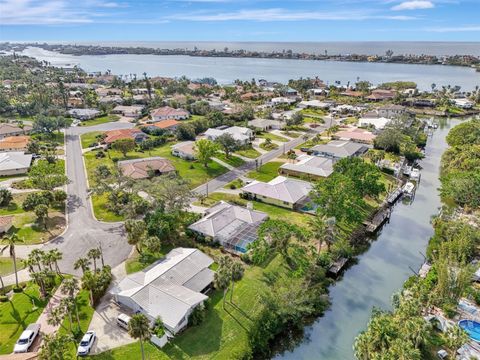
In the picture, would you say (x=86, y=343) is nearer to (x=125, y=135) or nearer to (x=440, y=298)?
(x=440, y=298)

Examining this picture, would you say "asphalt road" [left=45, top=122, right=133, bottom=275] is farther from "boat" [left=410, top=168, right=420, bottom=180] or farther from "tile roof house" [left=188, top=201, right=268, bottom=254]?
"boat" [left=410, top=168, right=420, bottom=180]

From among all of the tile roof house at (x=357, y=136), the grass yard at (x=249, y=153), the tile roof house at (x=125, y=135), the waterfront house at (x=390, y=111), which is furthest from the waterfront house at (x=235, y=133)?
the waterfront house at (x=390, y=111)

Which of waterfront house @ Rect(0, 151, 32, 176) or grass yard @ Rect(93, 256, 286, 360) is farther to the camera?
waterfront house @ Rect(0, 151, 32, 176)

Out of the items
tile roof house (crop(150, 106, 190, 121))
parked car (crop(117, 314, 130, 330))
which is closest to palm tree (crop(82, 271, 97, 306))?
parked car (crop(117, 314, 130, 330))

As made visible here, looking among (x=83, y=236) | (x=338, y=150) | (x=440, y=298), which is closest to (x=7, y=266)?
(x=83, y=236)

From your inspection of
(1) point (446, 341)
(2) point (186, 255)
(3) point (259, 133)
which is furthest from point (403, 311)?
(3) point (259, 133)

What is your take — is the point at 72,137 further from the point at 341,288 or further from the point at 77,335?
the point at 341,288

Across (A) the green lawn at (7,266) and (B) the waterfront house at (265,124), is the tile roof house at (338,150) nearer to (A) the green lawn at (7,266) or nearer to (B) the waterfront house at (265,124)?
(B) the waterfront house at (265,124)
